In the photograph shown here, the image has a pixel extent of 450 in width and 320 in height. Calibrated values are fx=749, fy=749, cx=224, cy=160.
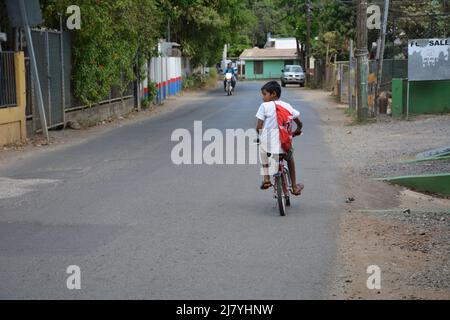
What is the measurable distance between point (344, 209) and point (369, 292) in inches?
144

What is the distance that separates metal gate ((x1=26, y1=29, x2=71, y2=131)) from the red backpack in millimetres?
10638

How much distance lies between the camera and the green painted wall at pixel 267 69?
8850 cm

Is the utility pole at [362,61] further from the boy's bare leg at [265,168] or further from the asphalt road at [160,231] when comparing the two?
the boy's bare leg at [265,168]

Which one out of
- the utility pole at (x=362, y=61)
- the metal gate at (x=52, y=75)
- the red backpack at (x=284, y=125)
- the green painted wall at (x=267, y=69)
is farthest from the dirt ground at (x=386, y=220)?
the green painted wall at (x=267, y=69)

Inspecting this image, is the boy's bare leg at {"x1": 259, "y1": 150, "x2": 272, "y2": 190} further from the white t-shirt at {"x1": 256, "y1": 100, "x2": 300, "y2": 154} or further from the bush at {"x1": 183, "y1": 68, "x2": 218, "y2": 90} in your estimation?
the bush at {"x1": 183, "y1": 68, "x2": 218, "y2": 90}

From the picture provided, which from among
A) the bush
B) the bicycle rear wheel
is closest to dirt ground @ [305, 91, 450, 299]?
the bicycle rear wheel

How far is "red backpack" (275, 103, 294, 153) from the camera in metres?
9.21

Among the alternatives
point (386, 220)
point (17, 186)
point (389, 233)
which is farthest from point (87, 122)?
point (389, 233)

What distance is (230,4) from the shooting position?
47062 millimetres

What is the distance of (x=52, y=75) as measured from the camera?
789 inches

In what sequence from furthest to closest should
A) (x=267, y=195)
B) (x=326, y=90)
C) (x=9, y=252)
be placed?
(x=326, y=90), (x=267, y=195), (x=9, y=252)

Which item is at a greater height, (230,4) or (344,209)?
(230,4)

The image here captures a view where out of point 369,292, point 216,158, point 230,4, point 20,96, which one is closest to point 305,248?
point 369,292
